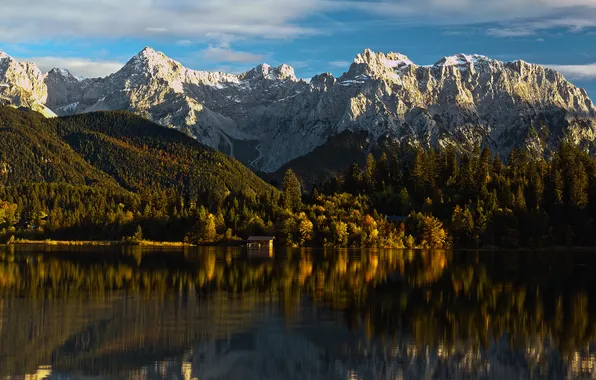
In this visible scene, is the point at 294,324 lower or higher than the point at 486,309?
lower

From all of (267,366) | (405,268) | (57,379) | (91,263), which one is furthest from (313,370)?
(91,263)

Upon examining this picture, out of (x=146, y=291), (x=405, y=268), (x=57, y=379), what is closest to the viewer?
(x=57, y=379)

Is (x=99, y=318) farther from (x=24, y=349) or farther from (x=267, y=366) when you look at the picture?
(x=267, y=366)

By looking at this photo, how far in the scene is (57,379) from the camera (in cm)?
4925

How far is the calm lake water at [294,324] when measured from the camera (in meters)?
54.0

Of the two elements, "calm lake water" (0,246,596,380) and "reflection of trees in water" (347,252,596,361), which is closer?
"calm lake water" (0,246,596,380)

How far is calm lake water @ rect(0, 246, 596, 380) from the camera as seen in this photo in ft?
177

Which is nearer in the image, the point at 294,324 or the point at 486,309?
the point at 294,324

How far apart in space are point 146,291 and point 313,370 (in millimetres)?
44081

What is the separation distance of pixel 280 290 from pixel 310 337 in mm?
31920

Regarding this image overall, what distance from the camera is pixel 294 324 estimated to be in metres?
71.0

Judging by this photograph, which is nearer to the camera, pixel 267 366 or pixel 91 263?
pixel 267 366

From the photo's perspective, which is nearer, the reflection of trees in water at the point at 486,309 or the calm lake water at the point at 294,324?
the calm lake water at the point at 294,324

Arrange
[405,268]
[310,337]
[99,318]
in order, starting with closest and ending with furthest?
[310,337] → [99,318] → [405,268]
